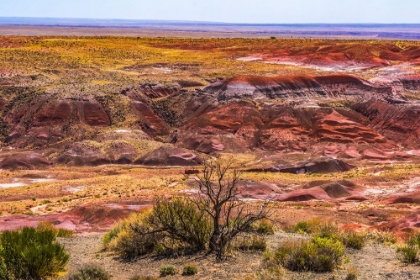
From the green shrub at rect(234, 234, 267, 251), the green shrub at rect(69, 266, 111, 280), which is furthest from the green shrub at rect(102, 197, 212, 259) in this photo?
the green shrub at rect(69, 266, 111, 280)

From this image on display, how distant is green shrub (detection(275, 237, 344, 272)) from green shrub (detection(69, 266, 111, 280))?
4.41m

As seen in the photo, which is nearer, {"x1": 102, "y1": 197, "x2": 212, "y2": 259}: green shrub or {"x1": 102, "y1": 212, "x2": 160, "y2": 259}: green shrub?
{"x1": 102, "y1": 197, "x2": 212, "y2": 259}: green shrub

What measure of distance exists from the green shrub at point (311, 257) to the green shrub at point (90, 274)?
4.41 m

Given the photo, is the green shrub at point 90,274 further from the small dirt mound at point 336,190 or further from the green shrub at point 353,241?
the small dirt mound at point 336,190

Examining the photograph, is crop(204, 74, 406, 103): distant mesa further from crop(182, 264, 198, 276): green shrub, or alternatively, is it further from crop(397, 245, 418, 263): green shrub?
crop(182, 264, 198, 276): green shrub

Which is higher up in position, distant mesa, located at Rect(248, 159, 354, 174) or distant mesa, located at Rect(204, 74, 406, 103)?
distant mesa, located at Rect(204, 74, 406, 103)

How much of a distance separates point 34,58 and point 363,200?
65942 millimetres

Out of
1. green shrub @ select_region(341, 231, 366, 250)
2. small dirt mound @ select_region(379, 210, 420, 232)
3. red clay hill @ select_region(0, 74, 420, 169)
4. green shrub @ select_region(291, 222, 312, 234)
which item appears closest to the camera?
green shrub @ select_region(341, 231, 366, 250)

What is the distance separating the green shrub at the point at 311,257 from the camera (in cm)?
1373

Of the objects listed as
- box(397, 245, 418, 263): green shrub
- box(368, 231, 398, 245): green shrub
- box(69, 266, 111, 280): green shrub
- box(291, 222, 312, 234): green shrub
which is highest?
box(397, 245, 418, 263): green shrub

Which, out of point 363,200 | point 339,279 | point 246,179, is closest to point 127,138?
point 246,179

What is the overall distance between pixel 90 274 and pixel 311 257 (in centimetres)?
548

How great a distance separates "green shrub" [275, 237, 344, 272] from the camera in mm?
13734

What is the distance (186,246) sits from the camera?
16094 millimetres
